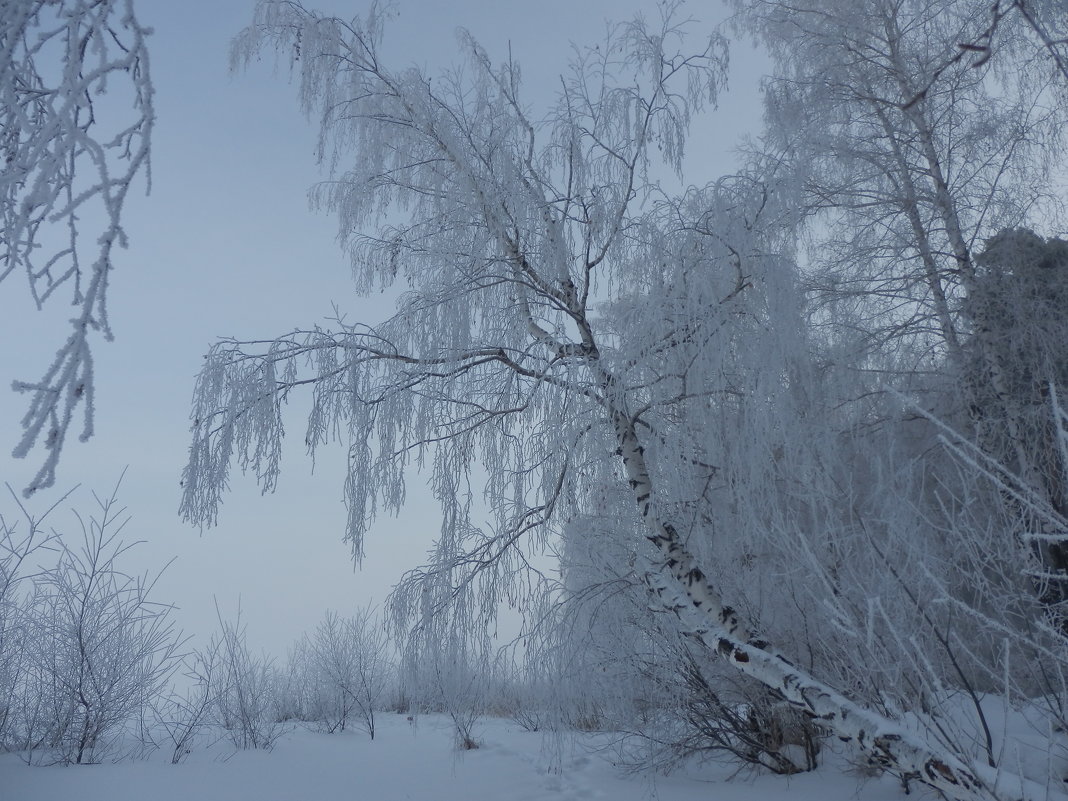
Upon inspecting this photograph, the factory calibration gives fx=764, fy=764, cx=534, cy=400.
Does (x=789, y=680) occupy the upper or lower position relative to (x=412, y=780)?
upper

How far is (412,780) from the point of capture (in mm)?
5551

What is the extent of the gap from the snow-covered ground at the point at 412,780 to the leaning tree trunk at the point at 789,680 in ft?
3.05

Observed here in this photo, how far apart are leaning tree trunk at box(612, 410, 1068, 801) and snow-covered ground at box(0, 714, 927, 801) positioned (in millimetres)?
928

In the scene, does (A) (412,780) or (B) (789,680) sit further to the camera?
(A) (412,780)

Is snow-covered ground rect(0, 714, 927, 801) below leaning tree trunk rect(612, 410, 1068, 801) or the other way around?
below

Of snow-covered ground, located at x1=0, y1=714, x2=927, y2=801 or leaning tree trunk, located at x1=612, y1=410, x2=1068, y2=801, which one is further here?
snow-covered ground, located at x1=0, y1=714, x2=927, y2=801

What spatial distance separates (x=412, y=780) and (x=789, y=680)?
311 cm

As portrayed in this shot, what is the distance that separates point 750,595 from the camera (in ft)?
16.9

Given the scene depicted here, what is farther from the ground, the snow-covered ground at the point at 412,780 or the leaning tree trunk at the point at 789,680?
the leaning tree trunk at the point at 789,680

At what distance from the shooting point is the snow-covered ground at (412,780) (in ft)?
15.6

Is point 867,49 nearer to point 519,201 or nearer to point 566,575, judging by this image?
point 519,201

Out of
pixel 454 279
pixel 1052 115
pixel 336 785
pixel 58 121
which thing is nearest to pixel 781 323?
pixel 454 279

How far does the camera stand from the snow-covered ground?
187 inches

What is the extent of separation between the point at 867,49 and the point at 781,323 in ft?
16.4
